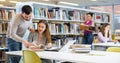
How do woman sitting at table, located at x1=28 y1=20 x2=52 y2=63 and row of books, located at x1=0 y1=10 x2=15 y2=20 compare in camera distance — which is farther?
row of books, located at x1=0 y1=10 x2=15 y2=20

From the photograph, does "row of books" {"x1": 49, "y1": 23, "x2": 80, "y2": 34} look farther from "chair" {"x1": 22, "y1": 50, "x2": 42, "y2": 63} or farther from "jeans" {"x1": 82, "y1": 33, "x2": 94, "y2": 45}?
"chair" {"x1": 22, "y1": 50, "x2": 42, "y2": 63}

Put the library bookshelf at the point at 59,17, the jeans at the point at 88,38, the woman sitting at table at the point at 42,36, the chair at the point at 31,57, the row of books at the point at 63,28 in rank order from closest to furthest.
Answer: the chair at the point at 31,57 → the woman sitting at table at the point at 42,36 → the library bookshelf at the point at 59,17 → the row of books at the point at 63,28 → the jeans at the point at 88,38

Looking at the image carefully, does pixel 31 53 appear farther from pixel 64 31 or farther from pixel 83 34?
pixel 83 34

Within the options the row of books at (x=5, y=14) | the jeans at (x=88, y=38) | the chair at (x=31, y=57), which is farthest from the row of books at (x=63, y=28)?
the chair at (x=31, y=57)

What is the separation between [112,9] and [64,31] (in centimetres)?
803

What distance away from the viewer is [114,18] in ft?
44.0

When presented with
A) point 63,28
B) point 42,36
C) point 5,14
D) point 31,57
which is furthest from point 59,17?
point 31,57

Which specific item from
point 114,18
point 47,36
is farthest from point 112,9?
point 47,36

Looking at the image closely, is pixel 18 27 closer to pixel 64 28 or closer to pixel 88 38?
pixel 64 28

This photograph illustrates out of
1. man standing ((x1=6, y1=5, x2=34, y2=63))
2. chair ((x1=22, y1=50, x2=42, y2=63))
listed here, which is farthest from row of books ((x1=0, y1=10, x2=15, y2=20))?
chair ((x1=22, y1=50, x2=42, y2=63))

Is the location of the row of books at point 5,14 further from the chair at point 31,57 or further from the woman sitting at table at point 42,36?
the chair at point 31,57

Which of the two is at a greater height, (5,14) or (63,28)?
(5,14)

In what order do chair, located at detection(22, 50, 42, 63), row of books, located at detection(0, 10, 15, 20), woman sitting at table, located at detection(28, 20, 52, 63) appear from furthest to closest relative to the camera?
row of books, located at detection(0, 10, 15, 20)
woman sitting at table, located at detection(28, 20, 52, 63)
chair, located at detection(22, 50, 42, 63)

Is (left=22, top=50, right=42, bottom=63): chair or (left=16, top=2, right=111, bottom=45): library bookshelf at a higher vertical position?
(left=16, top=2, right=111, bottom=45): library bookshelf
